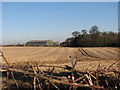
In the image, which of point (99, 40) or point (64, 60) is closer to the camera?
point (64, 60)

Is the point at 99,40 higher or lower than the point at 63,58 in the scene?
higher

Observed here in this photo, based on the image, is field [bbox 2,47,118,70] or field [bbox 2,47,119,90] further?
field [bbox 2,47,118,70]

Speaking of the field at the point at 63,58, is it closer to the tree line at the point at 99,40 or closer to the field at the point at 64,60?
the field at the point at 64,60

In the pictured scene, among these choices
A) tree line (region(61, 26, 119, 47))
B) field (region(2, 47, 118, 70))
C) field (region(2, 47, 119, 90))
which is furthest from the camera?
tree line (region(61, 26, 119, 47))

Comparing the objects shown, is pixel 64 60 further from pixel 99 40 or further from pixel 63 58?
pixel 99 40

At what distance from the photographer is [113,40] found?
4744 cm

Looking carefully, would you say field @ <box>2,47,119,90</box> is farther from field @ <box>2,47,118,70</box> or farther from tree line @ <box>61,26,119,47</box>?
tree line @ <box>61,26,119,47</box>

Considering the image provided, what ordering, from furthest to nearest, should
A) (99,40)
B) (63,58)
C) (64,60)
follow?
(99,40)
(63,58)
(64,60)

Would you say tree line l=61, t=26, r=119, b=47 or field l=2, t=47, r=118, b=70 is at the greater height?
tree line l=61, t=26, r=119, b=47

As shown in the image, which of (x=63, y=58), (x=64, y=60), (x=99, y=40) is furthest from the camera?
(x=99, y=40)

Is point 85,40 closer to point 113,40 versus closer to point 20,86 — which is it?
point 113,40

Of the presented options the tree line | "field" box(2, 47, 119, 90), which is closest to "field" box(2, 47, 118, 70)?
"field" box(2, 47, 119, 90)

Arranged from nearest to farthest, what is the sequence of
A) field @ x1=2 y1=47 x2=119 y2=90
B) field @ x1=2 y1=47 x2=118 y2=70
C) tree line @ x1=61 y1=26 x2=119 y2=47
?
1. field @ x1=2 y1=47 x2=119 y2=90
2. field @ x1=2 y1=47 x2=118 y2=70
3. tree line @ x1=61 y1=26 x2=119 y2=47

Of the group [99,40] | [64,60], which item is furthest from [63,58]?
[99,40]
